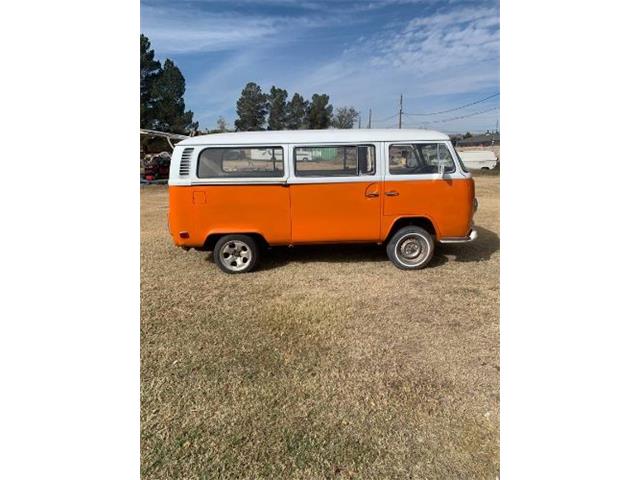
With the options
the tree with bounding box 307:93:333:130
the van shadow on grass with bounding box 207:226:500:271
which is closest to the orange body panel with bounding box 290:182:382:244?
the van shadow on grass with bounding box 207:226:500:271

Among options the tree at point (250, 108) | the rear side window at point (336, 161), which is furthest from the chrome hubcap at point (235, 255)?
the tree at point (250, 108)

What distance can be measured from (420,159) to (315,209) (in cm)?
151

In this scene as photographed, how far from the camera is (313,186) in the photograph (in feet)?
15.3

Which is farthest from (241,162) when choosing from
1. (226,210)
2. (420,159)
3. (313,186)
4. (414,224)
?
(414,224)

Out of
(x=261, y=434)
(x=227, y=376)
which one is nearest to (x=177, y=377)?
(x=227, y=376)

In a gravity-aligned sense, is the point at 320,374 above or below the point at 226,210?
below

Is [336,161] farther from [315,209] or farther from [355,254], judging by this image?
[355,254]

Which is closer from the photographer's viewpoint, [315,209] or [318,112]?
[315,209]

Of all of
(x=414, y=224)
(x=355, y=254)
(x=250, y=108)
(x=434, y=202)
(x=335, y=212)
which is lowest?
(x=355, y=254)

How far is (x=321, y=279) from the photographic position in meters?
4.65

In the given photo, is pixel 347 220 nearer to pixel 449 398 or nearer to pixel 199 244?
pixel 199 244

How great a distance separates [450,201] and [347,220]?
1.36 metres

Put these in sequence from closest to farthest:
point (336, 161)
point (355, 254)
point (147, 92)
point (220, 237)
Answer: point (336, 161)
point (220, 237)
point (355, 254)
point (147, 92)

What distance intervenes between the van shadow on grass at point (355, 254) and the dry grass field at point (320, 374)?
1.42ft
